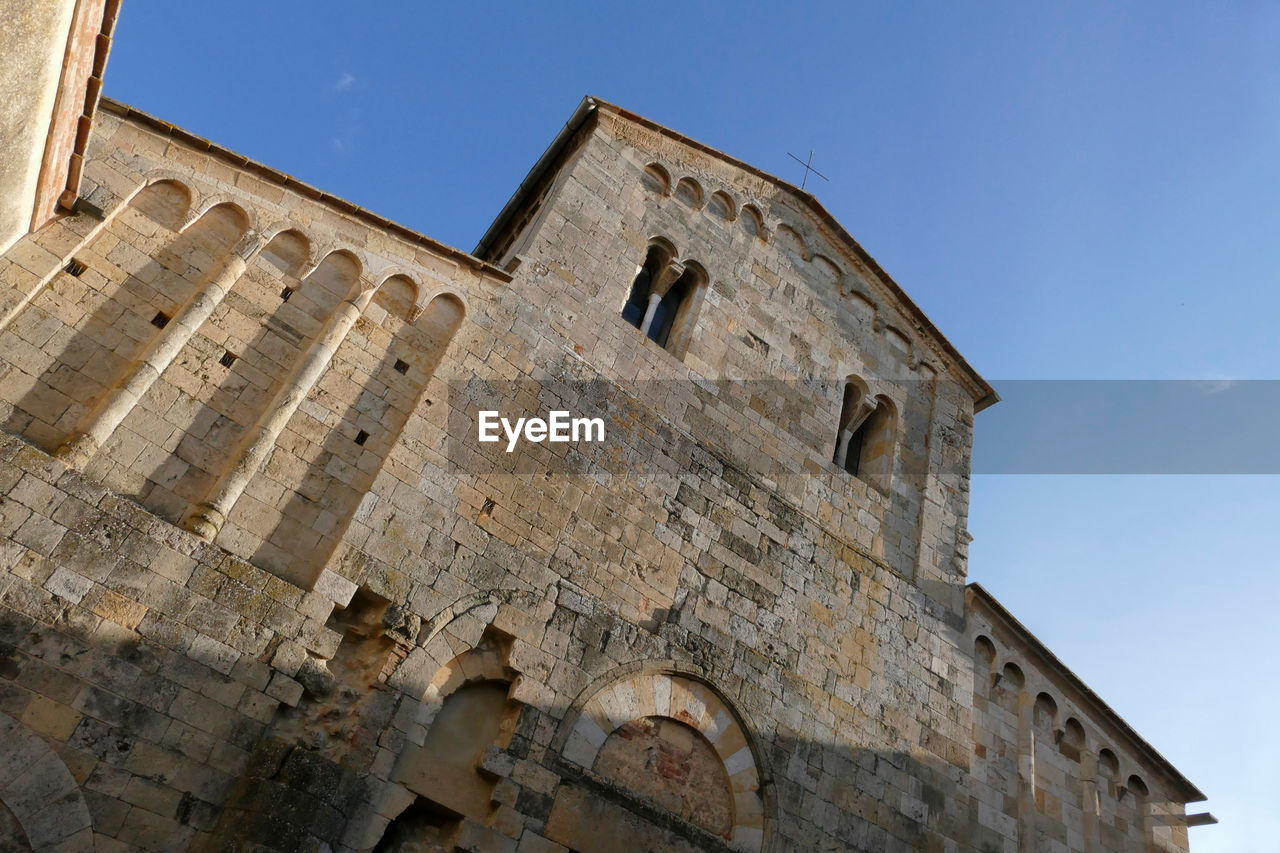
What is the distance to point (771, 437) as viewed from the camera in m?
10.1

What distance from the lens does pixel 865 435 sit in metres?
11.6

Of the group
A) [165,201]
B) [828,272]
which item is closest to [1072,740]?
[828,272]

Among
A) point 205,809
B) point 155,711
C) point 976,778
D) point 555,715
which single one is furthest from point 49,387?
point 976,778

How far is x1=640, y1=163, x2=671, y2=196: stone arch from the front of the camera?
1094 centimetres

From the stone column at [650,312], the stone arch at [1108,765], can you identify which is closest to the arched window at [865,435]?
the stone column at [650,312]

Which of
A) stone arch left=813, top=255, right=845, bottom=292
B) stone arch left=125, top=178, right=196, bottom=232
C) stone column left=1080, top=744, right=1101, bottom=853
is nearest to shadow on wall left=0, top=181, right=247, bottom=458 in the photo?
stone arch left=125, top=178, right=196, bottom=232

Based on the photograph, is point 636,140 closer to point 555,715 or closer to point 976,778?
point 555,715

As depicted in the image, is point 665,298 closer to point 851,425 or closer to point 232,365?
point 851,425

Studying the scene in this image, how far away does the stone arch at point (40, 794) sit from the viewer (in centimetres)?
489

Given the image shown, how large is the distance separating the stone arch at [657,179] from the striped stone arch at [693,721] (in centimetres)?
617

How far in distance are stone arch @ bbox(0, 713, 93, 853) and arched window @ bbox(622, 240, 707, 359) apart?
6685 millimetres

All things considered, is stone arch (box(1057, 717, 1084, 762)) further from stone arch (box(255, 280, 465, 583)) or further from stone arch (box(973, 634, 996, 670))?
stone arch (box(255, 280, 465, 583))

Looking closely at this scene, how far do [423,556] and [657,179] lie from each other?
624 cm

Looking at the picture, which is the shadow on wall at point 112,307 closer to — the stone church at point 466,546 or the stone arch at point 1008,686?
the stone church at point 466,546
